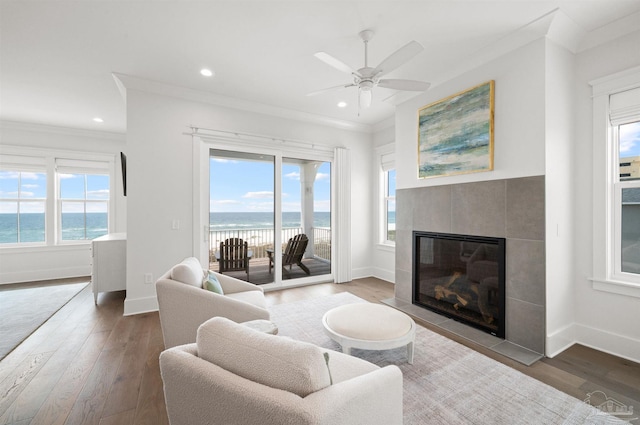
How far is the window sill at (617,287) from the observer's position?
2.29 m

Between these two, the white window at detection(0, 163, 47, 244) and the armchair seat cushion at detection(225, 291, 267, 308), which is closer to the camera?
the armchair seat cushion at detection(225, 291, 267, 308)

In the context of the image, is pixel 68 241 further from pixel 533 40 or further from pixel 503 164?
pixel 533 40

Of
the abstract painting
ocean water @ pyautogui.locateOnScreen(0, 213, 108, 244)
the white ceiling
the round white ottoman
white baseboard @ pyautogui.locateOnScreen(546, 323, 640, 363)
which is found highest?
the white ceiling

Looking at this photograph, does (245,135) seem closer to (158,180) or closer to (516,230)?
(158,180)

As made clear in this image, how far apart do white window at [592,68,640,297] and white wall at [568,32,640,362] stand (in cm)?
6

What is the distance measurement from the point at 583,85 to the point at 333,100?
2719 mm

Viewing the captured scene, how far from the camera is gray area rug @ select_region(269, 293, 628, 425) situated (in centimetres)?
165

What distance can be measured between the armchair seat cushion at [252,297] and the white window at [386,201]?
9.99 feet

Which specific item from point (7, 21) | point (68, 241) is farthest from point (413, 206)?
point (68, 241)

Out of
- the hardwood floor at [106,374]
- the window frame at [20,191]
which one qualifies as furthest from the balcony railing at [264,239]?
the window frame at [20,191]

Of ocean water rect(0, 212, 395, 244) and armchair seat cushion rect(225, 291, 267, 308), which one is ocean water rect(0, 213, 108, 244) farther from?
armchair seat cushion rect(225, 291, 267, 308)

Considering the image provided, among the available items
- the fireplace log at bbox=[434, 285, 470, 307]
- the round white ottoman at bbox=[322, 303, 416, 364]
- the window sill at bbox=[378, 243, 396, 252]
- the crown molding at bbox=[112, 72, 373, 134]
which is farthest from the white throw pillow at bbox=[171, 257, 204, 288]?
the window sill at bbox=[378, 243, 396, 252]

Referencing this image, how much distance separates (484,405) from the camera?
5.76 feet

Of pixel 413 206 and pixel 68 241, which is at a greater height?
pixel 413 206
